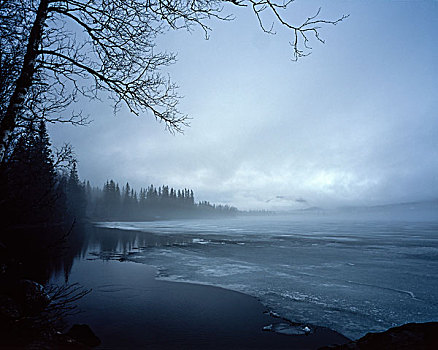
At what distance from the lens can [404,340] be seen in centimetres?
518

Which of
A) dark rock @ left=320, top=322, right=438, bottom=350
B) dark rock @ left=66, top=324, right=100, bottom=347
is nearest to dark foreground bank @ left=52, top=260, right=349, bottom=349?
dark rock @ left=66, top=324, right=100, bottom=347

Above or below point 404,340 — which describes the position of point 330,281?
below

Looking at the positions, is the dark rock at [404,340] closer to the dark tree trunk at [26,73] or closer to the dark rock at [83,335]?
the dark rock at [83,335]

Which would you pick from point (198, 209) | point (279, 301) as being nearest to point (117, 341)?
point (279, 301)

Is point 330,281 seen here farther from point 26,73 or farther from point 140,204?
point 140,204

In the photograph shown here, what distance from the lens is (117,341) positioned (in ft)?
20.7

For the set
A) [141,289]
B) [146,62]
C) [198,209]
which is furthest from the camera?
[198,209]

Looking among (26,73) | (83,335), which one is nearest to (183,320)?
(83,335)

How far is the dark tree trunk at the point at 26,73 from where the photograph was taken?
11.1ft

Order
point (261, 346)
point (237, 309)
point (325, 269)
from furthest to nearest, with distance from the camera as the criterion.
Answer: point (325, 269), point (237, 309), point (261, 346)

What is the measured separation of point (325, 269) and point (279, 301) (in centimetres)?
614

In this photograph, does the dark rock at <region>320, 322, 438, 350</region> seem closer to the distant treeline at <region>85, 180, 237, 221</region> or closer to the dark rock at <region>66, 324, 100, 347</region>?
the dark rock at <region>66, 324, 100, 347</region>

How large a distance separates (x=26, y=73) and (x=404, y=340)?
319 inches

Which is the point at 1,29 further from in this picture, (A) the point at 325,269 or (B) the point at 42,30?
(A) the point at 325,269
